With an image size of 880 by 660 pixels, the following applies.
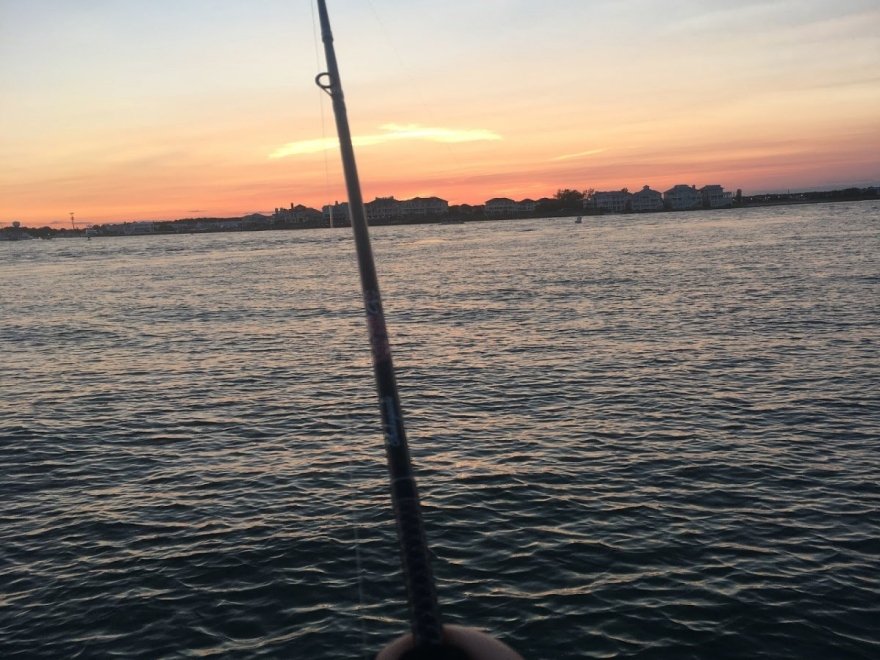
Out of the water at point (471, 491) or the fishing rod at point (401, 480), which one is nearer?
the fishing rod at point (401, 480)

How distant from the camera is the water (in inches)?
530

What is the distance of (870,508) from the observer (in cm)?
1766

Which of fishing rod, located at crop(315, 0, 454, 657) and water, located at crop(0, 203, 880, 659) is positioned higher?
fishing rod, located at crop(315, 0, 454, 657)

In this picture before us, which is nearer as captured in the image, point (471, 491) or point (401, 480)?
point (401, 480)

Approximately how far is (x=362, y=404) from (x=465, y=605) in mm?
17794

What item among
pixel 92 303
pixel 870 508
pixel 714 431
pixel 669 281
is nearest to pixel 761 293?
pixel 669 281

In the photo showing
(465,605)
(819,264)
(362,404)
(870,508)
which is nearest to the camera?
(465,605)

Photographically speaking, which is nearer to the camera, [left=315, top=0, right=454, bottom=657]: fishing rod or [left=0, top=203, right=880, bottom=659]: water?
[left=315, top=0, right=454, bottom=657]: fishing rod

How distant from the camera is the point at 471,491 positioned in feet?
65.5

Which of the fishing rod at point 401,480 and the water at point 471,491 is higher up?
the fishing rod at point 401,480

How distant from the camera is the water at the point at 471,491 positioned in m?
13.5

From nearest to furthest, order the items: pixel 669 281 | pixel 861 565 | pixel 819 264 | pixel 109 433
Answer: pixel 861 565, pixel 109 433, pixel 669 281, pixel 819 264

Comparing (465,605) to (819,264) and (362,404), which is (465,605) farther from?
(819,264)

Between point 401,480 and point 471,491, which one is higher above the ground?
point 401,480
